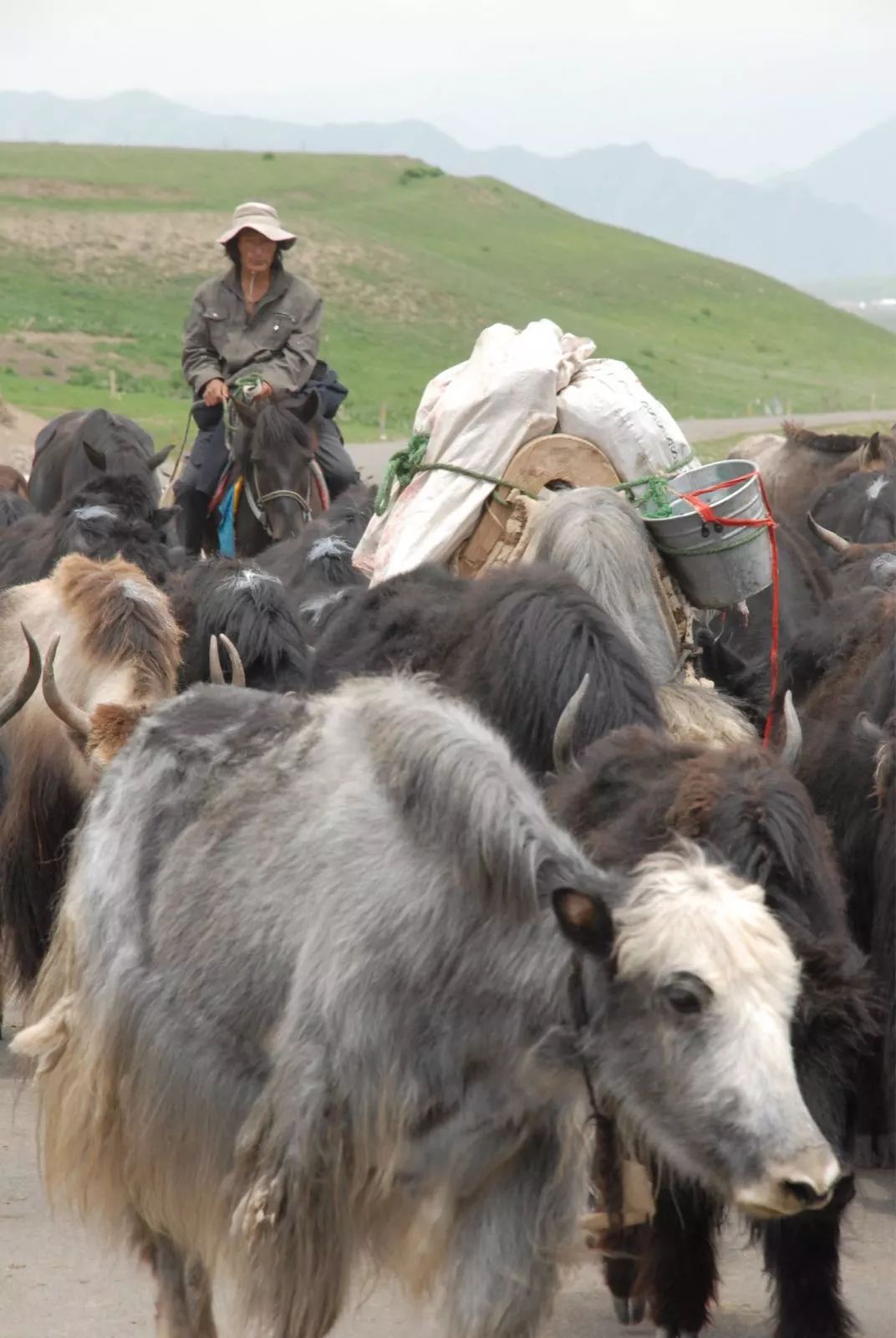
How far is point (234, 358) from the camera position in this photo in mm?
11781

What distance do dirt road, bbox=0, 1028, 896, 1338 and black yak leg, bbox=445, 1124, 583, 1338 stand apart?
47.3 inches

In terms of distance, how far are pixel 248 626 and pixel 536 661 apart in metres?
2.58

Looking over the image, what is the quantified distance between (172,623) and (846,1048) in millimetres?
3346

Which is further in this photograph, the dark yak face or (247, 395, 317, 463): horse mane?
(247, 395, 317, 463): horse mane

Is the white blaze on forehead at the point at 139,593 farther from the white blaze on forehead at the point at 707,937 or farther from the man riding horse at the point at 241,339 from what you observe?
the man riding horse at the point at 241,339

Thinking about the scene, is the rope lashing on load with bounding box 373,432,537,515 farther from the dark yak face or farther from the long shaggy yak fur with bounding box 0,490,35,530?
the long shaggy yak fur with bounding box 0,490,35,530

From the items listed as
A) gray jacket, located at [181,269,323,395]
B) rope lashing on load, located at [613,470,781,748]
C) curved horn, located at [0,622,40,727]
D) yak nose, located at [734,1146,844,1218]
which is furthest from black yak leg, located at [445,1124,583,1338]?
gray jacket, located at [181,269,323,395]

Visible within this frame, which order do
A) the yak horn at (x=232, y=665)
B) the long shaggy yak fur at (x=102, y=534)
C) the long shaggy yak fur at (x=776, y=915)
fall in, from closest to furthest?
1. the long shaggy yak fur at (x=776, y=915)
2. the yak horn at (x=232, y=665)
3. the long shaggy yak fur at (x=102, y=534)

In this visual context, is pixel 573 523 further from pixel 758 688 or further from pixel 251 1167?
pixel 251 1167

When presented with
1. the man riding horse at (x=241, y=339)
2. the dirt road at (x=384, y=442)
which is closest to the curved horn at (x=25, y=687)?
the man riding horse at (x=241, y=339)

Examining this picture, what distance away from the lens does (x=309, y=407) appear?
37.2 ft

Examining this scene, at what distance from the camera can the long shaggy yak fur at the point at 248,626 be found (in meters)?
7.84

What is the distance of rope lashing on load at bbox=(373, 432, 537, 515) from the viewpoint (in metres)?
7.04

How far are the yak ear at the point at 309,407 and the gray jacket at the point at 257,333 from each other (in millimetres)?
209
